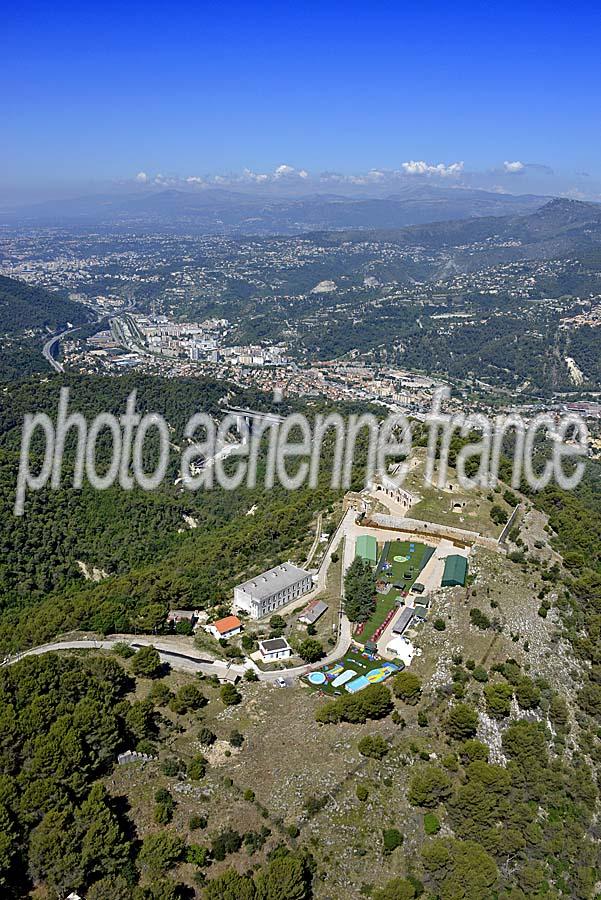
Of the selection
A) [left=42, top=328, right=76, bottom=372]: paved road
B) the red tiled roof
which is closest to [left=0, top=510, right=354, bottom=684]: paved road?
the red tiled roof

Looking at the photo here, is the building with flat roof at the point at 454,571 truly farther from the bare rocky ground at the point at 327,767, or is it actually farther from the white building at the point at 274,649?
the white building at the point at 274,649

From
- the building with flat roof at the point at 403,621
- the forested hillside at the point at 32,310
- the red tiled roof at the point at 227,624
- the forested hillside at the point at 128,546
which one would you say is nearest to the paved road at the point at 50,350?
the forested hillside at the point at 32,310

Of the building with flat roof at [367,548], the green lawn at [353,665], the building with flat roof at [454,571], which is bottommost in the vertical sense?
the green lawn at [353,665]

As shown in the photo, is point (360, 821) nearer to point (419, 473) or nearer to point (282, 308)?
point (419, 473)

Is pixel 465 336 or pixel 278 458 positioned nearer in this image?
pixel 278 458

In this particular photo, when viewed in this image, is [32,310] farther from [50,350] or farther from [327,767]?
[327,767]

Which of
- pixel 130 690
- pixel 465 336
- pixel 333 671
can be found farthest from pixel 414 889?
pixel 465 336
